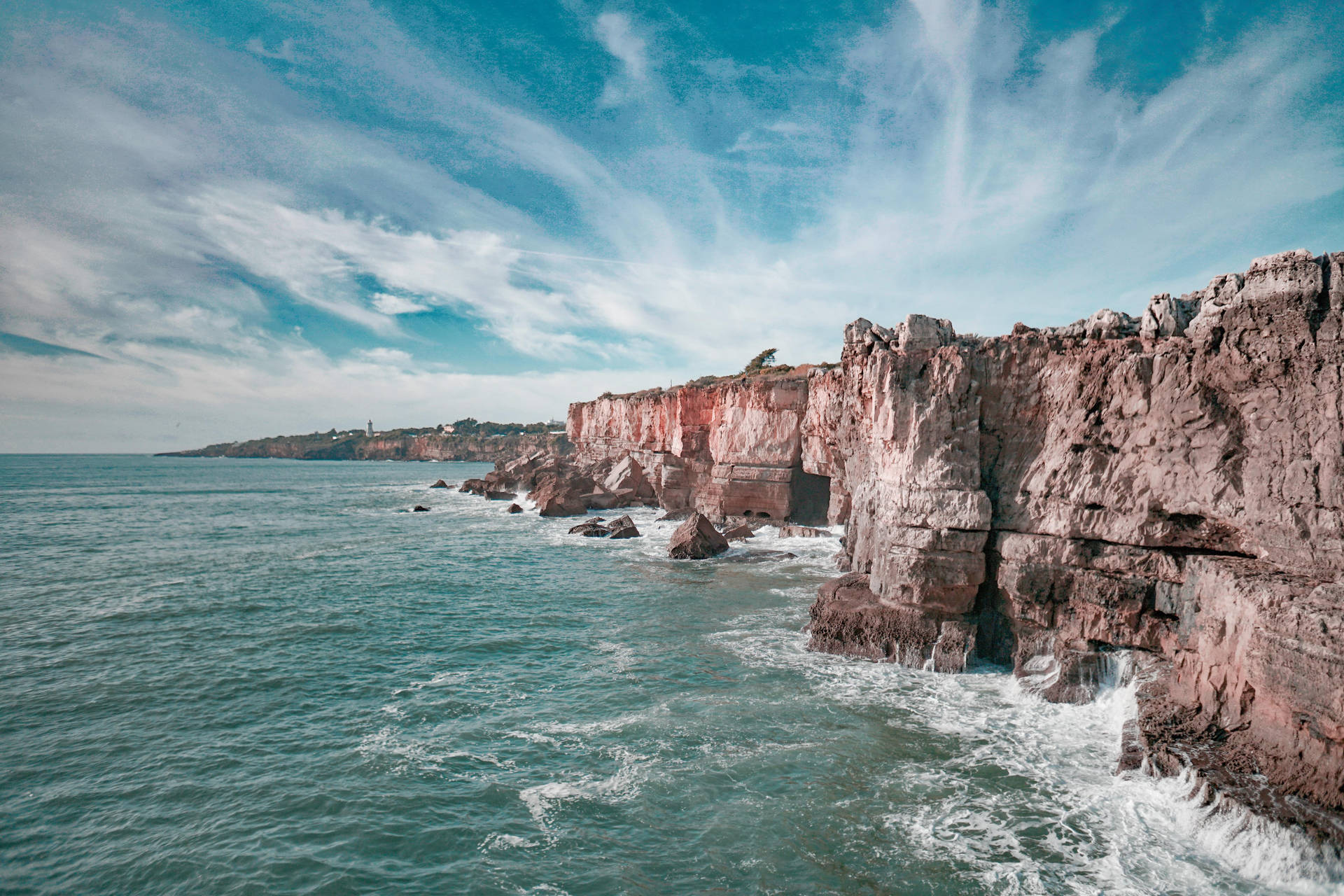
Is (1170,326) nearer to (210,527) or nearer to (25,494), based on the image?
(210,527)

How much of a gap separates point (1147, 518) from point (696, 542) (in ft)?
67.7

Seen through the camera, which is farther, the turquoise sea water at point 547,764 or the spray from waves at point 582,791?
the spray from waves at point 582,791

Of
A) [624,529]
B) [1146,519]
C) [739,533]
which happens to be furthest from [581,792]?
[624,529]

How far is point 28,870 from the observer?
8.67m

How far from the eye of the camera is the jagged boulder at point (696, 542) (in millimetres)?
31031

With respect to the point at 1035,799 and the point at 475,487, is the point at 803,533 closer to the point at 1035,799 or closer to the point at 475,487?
the point at 1035,799

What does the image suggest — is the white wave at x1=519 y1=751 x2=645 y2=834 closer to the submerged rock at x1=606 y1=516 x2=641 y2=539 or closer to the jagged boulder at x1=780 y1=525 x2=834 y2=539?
the jagged boulder at x1=780 y1=525 x2=834 y2=539

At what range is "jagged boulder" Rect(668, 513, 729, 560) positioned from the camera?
3103 centimetres

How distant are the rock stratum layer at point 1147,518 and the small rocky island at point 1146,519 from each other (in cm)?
4

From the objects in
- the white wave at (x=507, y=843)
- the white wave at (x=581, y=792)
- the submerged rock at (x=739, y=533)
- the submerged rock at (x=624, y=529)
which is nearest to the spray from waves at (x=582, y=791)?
the white wave at (x=581, y=792)

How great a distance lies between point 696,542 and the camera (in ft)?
103

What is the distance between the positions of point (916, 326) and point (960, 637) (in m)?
8.27

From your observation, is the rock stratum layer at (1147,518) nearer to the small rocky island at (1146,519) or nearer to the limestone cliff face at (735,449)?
the small rocky island at (1146,519)

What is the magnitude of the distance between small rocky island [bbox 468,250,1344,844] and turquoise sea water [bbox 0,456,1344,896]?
3.10 ft
